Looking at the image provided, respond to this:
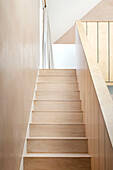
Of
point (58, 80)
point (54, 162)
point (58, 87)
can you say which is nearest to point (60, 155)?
point (54, 162)

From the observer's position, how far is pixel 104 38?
523cm

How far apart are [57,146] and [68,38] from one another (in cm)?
518

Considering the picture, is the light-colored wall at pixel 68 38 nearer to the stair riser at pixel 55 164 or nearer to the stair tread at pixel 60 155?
the stair tread at pixel 60 155

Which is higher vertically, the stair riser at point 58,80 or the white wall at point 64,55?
the white wall at point 64,55

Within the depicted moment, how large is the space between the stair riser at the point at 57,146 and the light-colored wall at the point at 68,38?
5086 mm

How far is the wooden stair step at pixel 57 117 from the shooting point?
Answer: 3.55 meters

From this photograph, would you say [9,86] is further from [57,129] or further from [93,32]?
[93,32]

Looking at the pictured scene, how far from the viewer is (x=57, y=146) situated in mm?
3016

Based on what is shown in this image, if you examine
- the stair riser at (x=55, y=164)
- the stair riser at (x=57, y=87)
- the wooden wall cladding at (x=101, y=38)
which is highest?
the wooden wall cladding at (x=101, y=38)

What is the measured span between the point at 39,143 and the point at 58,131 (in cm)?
34

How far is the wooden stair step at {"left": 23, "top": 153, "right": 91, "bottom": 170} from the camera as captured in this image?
2746mm

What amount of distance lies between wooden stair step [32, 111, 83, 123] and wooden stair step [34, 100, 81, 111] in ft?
0.69

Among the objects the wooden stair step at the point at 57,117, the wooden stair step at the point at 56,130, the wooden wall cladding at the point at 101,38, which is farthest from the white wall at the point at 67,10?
the wooden stair step at the point at 56,130

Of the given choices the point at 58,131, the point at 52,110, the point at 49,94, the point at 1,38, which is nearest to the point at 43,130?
the point at 58,131
